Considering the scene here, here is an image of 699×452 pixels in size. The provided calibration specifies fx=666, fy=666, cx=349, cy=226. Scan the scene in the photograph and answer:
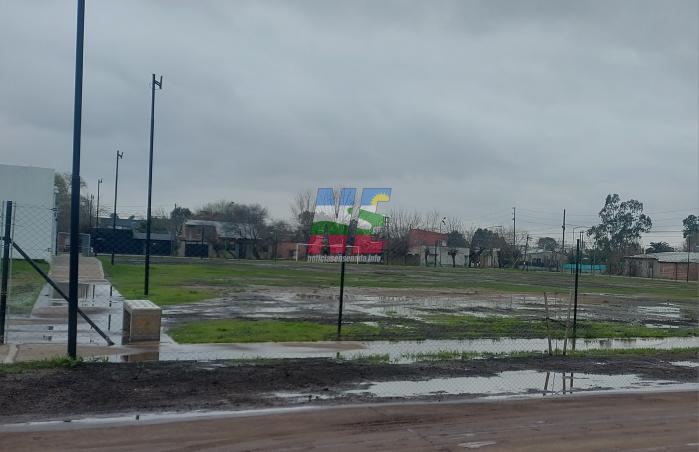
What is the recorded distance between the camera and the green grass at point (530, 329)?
1770 cm

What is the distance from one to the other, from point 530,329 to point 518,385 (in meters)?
8.63

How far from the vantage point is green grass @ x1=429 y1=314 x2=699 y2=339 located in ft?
58.1

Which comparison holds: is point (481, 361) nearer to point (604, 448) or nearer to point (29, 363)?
point (604, 448)

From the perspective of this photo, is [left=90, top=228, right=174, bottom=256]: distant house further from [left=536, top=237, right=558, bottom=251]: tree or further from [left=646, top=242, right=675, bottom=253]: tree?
[left=646, top=242, right=675, bottom=253]: tree

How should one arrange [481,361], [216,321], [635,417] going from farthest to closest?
[216,321]
[481,361]
[635,417]

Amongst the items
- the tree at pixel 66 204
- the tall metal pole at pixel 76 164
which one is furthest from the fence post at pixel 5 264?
the tree at pixel 66 204

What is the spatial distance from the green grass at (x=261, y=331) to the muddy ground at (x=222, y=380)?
2.98 meters

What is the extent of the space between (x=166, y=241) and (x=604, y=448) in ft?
308

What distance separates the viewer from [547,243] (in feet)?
435

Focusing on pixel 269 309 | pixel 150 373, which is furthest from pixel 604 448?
pixel 269 309

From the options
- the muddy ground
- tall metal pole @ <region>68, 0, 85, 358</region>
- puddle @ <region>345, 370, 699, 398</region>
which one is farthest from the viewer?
tall metal pole @ <region>68, 0, 85, 358</region>

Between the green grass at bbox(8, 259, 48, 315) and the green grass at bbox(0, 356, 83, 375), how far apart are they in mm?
3037

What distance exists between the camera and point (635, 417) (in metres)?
8.58

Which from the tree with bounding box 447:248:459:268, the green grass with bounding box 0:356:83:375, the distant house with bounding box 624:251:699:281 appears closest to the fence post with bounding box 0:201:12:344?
the green grass with bounding box 0:356:83:375
